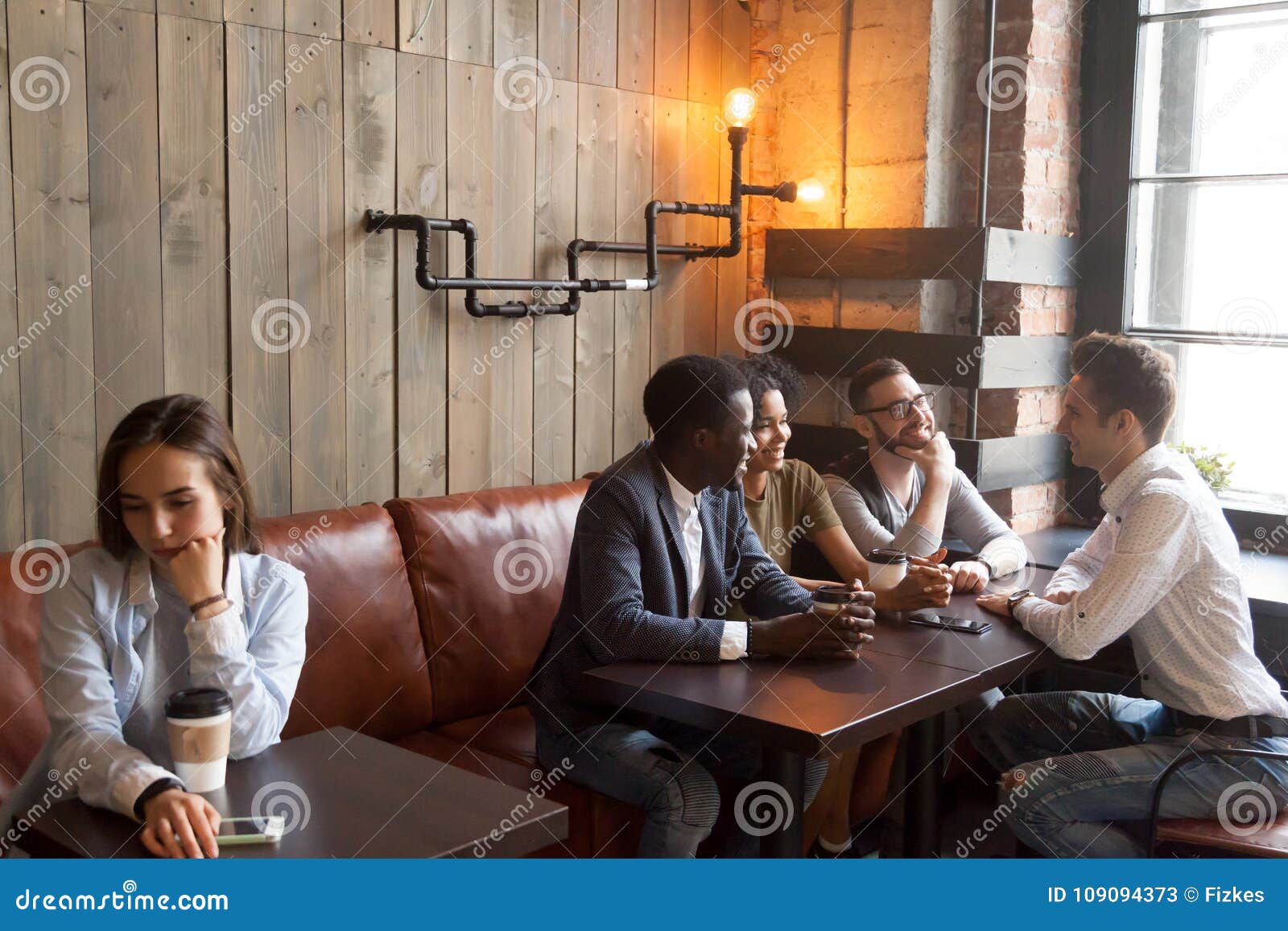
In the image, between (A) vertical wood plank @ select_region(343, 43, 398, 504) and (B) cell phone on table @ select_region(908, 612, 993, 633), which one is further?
(A) vertical wood plank @ select_region(343, 43, 398, 504)

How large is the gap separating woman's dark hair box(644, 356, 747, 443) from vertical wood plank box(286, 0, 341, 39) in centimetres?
107

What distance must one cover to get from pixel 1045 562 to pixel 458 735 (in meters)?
1.58

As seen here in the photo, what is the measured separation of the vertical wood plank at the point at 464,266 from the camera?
10.2 feet

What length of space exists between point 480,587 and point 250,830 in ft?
4.63

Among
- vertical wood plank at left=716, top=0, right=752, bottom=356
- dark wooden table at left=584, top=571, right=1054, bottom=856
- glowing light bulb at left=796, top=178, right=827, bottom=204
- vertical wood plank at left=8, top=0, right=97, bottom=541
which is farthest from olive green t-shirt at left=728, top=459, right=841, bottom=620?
vertical wood plank at left=8, top=0, right=97, bottom=541

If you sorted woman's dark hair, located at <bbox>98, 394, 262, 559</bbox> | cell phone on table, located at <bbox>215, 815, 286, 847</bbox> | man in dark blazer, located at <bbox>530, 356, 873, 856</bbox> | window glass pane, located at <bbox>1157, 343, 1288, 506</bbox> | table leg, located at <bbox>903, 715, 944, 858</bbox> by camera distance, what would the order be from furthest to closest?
window glass pane, located at <bbox>1157, 343, 1288, 506</bbox>
table leg, located at <bbox>903, 715, 944, 858</bbox>
man in dark blazer, located at <bbox>530, 356, 873, 856</bbox>
woman's dark hair, located at <bbox>98, 394, 262, 559</bbox>
cell phone on table, located at <bbox>215, 815, 286, 847</bbox>

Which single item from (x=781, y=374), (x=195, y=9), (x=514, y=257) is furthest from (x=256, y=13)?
(x=781, y=374)

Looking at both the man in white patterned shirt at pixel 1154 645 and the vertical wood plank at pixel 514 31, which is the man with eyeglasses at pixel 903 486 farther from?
the vertical wood plank at pixel 514 31

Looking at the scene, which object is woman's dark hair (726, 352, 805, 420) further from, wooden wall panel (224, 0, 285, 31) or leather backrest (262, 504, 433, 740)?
wooden wall panel (224, 0, 285, 31)

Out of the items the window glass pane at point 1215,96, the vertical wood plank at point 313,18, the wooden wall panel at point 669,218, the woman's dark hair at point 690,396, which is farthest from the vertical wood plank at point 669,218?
the window glass pane at point 1215,96

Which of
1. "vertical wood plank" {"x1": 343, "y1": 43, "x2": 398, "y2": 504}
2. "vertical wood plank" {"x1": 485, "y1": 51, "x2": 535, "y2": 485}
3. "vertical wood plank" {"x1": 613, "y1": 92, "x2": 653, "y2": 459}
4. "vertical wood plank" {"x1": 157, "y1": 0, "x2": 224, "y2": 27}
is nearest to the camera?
"vertical wood plank" {"x1": 157, "y1": 0, "x2": 224, "y2": 27}

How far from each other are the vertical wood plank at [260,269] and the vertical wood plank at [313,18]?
0.05 m

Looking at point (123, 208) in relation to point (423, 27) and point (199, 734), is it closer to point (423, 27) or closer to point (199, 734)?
point (423, 27)

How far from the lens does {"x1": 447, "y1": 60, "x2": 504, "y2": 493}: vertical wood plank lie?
311 centimetres
